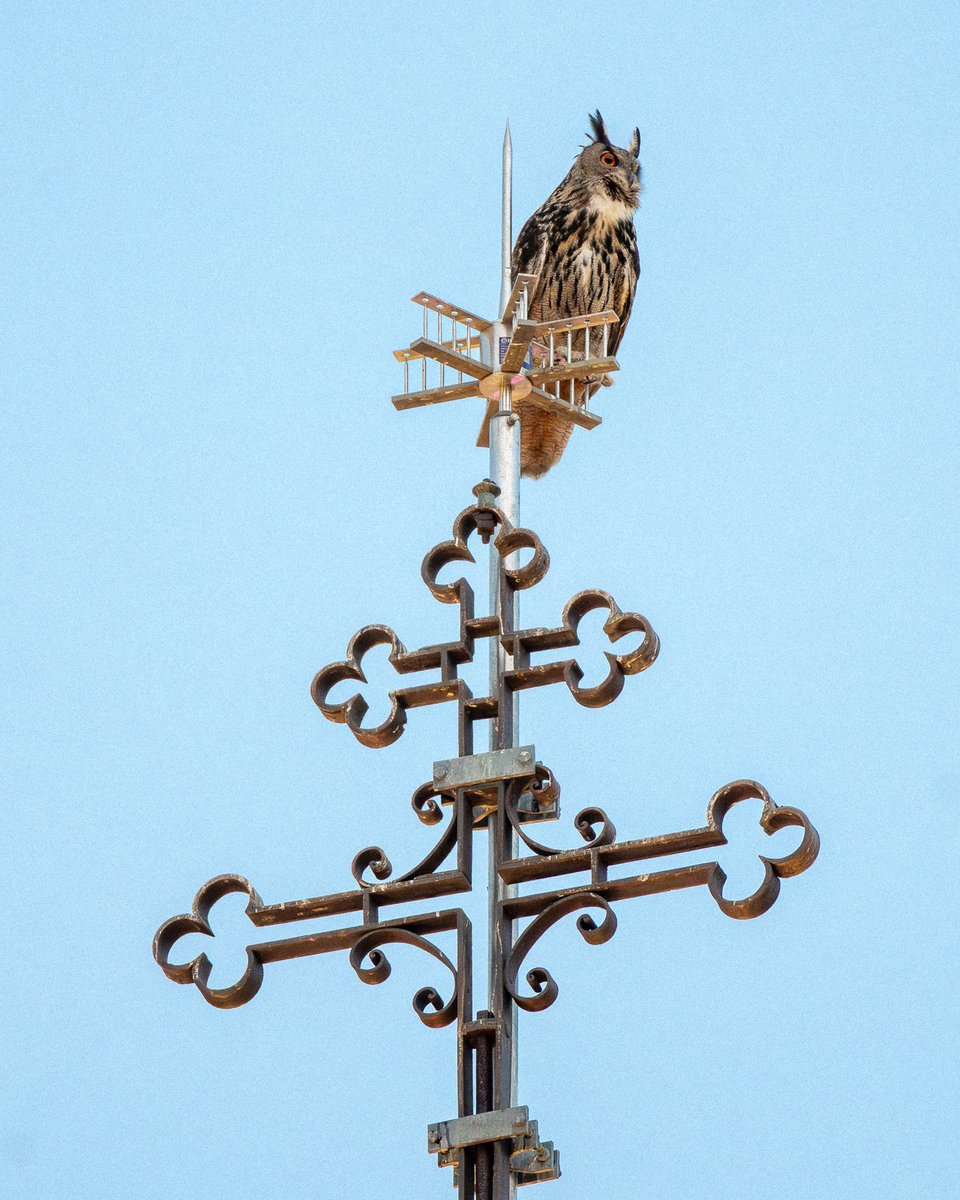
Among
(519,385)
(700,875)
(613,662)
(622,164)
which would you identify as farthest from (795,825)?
(622,164)

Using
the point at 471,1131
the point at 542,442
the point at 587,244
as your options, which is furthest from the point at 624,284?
the point at 471,1131

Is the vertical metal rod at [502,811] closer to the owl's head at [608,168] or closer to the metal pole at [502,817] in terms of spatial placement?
the metal pole at [502,817]

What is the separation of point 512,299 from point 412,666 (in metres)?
1.33

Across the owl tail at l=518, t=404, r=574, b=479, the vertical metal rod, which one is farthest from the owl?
the vertical metal rod

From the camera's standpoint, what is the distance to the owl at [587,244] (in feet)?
34.7

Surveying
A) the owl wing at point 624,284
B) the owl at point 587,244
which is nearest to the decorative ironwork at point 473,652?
the owl at point 587,244

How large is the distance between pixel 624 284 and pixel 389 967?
775 cm

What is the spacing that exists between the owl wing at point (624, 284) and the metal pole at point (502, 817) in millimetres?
6315

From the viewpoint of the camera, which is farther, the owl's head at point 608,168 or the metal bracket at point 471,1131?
the owl's head at point 608,168

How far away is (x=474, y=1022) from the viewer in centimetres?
329

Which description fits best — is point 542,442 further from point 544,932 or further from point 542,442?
point 544,932

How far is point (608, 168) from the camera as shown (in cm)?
1140

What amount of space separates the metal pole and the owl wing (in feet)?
20.7

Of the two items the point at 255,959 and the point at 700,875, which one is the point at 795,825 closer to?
the point at 700,875
